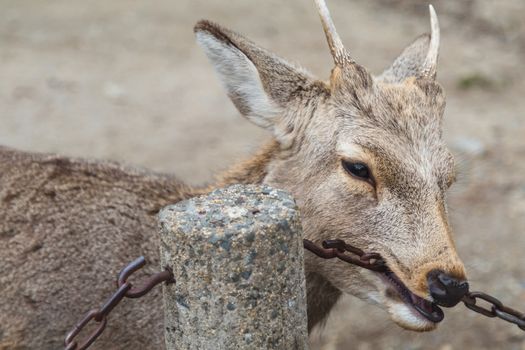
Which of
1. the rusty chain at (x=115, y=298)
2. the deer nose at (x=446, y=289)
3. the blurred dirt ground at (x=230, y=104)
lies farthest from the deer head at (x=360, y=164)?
the blurred dirt ground at (x=230, y=104)

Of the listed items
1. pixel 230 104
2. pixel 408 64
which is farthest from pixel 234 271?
pixel 230 104

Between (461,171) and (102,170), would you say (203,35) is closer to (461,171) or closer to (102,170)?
(102,170)

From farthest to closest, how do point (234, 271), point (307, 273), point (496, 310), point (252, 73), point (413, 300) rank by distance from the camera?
point (252, 73) < point (307, 273) < point (413, 300) < point (496, 310) < point (234, 271)

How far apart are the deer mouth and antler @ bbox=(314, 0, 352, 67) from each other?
116cm

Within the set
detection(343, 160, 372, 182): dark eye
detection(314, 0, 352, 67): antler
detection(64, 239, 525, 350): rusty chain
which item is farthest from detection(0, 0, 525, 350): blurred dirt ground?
detection(64, 239, 525, 350): rusty chain

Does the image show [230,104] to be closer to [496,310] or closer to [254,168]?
[254,168]

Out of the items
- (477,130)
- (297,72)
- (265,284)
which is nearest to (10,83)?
(477,130)

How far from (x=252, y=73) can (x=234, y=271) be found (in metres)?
1.88

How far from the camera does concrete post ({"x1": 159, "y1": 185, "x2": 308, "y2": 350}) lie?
2.59 meters

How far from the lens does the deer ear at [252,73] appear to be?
13.9 feet

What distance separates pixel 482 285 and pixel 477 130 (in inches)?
125

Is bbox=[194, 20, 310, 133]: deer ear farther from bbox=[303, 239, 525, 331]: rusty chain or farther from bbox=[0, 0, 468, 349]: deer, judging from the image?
bbox=[303, 239, 525, 331]: rusty chain

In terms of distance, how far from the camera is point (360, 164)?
3.85 metres

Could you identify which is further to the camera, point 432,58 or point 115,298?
point 432,58
